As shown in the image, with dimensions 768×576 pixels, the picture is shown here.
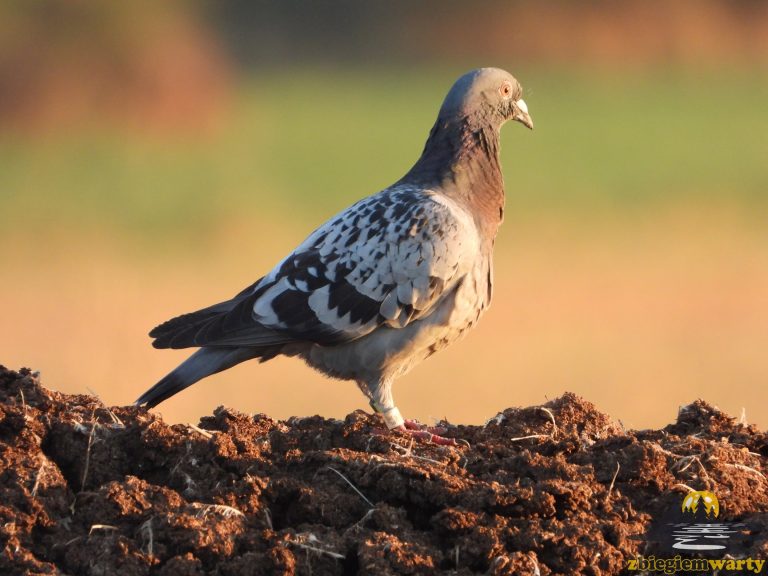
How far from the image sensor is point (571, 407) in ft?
21.7

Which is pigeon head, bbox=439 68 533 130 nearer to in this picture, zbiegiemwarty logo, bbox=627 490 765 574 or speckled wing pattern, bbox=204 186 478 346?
speckled wing pattern, bbox=204 186 478 346

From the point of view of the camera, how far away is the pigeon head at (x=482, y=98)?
7902 mm

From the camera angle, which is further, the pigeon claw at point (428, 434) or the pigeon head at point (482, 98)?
the pigeon head at point (482, 98)

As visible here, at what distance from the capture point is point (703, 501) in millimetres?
5289

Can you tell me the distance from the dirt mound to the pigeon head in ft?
8.95

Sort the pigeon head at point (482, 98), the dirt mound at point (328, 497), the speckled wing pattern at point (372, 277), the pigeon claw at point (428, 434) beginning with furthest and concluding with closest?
the pigeon head at point (482, 98) < the speckled wing pattern at point (372, 277) < the pigeon claw at point (428, 434) < the dirt mound at point (328, 497)

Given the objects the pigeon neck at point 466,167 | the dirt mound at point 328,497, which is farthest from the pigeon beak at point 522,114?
the dirt mound at point 328,497

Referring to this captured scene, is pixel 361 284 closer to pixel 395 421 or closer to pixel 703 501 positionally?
pixel 395 421

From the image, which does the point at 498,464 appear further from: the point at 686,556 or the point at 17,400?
the point at 17,400

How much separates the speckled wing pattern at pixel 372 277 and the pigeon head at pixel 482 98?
873mm

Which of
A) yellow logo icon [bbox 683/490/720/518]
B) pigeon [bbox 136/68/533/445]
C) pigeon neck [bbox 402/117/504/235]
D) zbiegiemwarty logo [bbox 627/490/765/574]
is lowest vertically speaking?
zbiegiemwarty logo [bbox 627/490/765/574]

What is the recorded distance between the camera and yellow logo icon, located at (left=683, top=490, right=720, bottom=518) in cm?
525

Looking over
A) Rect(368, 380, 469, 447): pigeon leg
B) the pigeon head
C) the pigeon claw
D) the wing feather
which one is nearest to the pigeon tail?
the wing feather

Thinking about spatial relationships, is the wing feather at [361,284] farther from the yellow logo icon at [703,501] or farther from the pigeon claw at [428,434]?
the yellow logo icon at [703,501]
